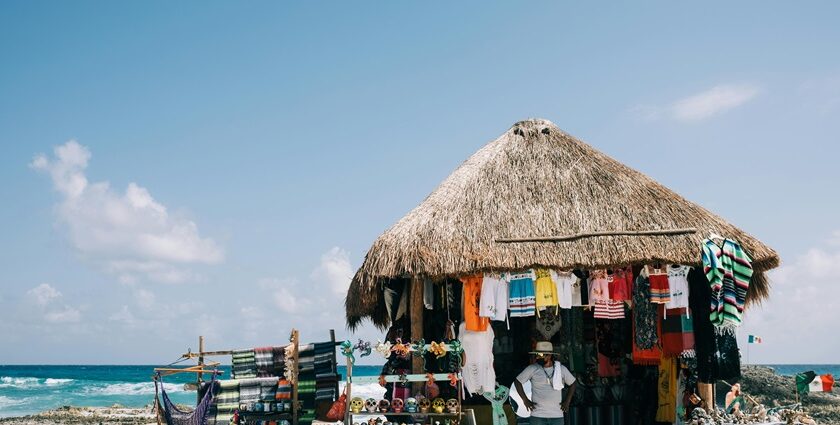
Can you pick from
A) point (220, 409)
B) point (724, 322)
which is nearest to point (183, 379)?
point (220, 409)

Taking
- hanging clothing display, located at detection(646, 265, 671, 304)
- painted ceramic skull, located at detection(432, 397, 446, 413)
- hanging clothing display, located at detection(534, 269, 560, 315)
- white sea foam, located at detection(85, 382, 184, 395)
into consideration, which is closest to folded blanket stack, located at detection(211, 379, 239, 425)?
painted ceramic skull, located at detection(432, 397, 446, 413)

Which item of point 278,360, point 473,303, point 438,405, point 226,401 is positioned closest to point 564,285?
point 473,303

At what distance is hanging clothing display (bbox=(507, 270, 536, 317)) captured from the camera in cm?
945

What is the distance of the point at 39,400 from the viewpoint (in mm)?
39000

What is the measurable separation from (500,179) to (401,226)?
1.62 m

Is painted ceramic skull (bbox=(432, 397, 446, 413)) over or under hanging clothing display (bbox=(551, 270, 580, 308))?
under

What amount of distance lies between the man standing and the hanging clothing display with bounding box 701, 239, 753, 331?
6.29 feet

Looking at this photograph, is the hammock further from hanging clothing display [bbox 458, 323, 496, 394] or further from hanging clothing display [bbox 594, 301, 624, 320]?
hanging clothing display [bbox 594, 301, 624, 320]

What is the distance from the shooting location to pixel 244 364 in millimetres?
11180

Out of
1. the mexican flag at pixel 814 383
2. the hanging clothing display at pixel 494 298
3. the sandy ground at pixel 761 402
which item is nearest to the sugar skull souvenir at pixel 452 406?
the hanging clothing display at pixel 494 298

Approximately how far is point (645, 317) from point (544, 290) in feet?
5.01

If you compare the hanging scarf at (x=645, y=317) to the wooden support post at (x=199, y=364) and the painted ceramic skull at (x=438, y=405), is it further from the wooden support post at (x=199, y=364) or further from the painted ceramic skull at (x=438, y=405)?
the wooden support post at (x=199, y=364)

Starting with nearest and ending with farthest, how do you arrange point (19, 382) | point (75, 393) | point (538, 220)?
1. point (538, 220)
2. point (75, 393)
3. point (19, 382)

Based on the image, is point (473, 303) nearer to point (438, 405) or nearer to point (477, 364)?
point (477, 364)
